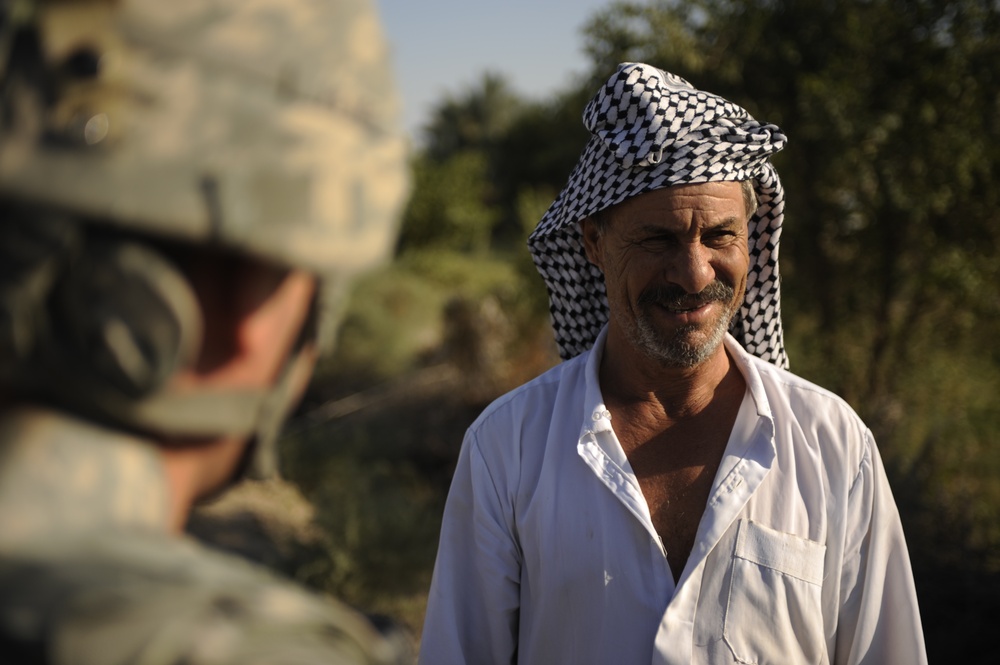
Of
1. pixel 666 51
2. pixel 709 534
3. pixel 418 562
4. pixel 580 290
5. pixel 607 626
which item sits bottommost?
pixel 418 562

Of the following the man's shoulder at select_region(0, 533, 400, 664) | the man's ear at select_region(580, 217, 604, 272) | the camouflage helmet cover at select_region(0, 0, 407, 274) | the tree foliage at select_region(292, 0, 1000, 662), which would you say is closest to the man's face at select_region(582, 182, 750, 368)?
the man's ear at select_region(580, 217, 604, 272)

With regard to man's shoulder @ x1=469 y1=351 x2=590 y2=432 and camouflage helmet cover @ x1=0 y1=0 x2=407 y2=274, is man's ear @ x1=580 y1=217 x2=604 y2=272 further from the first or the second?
camouflage helmet cover @ x1=0 y1=0 x2=407 y2=274

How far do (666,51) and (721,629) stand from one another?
5615 mm

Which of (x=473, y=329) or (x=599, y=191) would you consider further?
(x=473, y=329)

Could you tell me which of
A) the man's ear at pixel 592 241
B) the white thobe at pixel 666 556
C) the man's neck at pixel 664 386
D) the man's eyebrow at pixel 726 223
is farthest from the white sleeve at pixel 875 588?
the man's ear at pixel 592 241

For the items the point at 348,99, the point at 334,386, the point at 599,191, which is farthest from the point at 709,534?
the point at 334,386

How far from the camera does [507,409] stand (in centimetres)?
258

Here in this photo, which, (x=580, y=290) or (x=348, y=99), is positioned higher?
(x=348, y=99)

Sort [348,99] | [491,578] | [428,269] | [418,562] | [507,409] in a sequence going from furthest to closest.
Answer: [428,269] < [418,562] < [507,409] < [491,578] < [348,99]

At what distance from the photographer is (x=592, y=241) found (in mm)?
2840

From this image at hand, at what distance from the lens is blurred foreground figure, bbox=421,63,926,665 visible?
226 cm

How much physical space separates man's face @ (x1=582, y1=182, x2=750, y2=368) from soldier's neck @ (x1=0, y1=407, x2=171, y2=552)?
1756 millimetres

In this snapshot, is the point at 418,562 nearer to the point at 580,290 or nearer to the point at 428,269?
the point at 580,290

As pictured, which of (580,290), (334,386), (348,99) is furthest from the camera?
(334,386)
